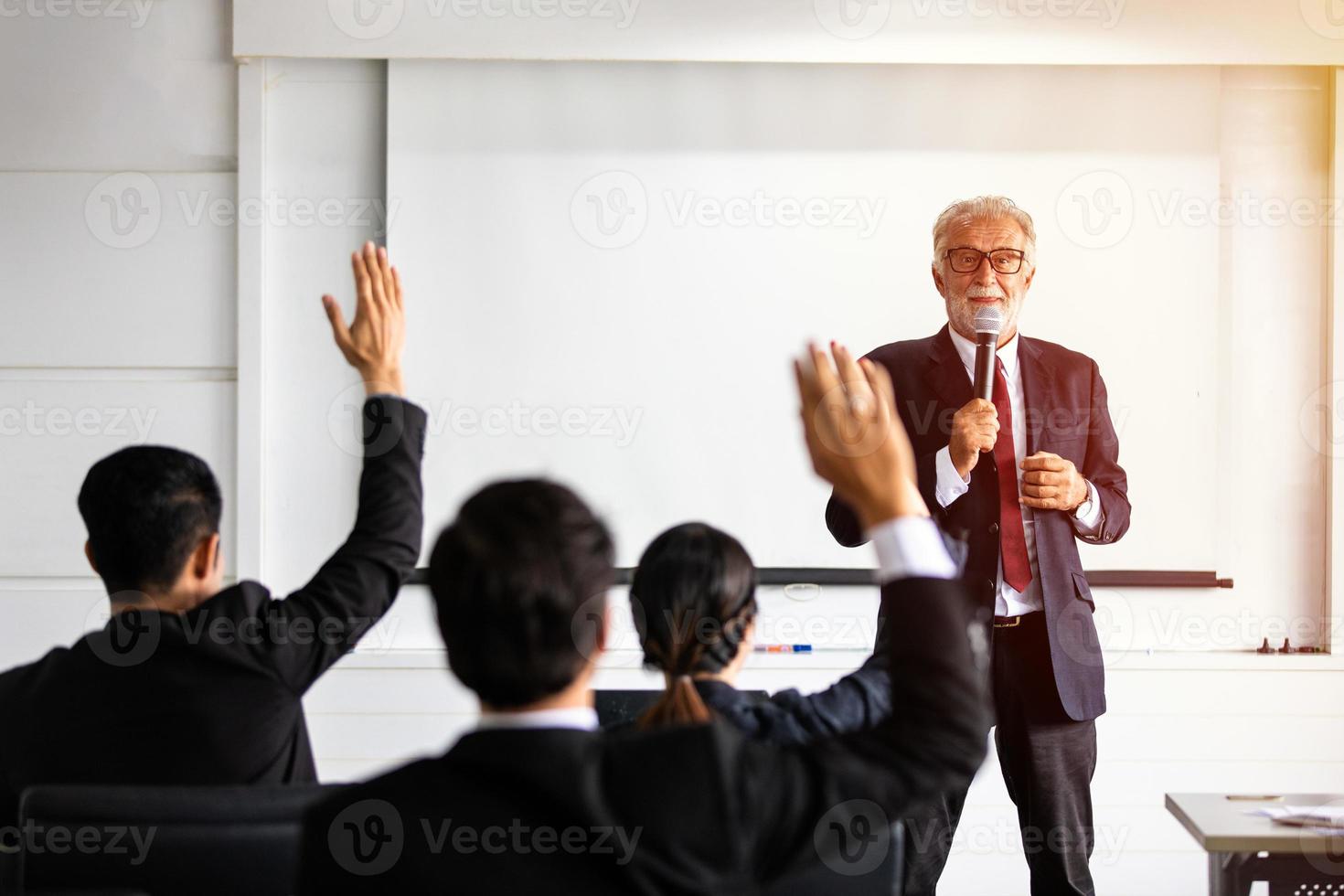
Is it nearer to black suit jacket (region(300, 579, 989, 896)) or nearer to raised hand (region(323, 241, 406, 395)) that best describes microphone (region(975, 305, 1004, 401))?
raised hand (region(323, 241, 406, 395))

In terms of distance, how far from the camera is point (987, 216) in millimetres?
2963

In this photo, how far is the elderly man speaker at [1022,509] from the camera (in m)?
2.65

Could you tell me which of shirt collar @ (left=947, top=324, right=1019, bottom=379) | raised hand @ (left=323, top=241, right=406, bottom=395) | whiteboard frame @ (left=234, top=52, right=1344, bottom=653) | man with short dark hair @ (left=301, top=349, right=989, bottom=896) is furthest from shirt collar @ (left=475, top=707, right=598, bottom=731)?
whiteboard frame @ (left=234, top=52, right=1344, bottom=653)

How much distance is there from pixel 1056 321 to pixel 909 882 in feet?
6.44

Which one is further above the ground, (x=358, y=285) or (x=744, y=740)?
(x=358, y=285)

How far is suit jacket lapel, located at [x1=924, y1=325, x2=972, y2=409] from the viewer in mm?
2887

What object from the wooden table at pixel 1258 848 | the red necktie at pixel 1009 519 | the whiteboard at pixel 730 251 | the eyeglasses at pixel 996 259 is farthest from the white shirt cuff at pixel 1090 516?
the whiteboard at pixel 730 251

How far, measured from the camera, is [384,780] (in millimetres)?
977

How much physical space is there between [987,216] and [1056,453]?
587 mm

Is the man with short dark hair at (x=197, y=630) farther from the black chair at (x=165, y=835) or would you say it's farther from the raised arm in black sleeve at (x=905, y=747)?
the raised arm in black sleeve at (x=905, y=747)

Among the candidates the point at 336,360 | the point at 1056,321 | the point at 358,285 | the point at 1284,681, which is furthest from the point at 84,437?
the point at 1284,681

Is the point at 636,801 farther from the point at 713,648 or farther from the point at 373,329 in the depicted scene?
the point at 373,329

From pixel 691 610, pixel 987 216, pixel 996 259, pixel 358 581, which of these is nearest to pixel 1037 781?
pixel 996 259

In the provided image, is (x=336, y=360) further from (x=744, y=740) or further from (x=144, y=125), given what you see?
(x=744, y=740)
